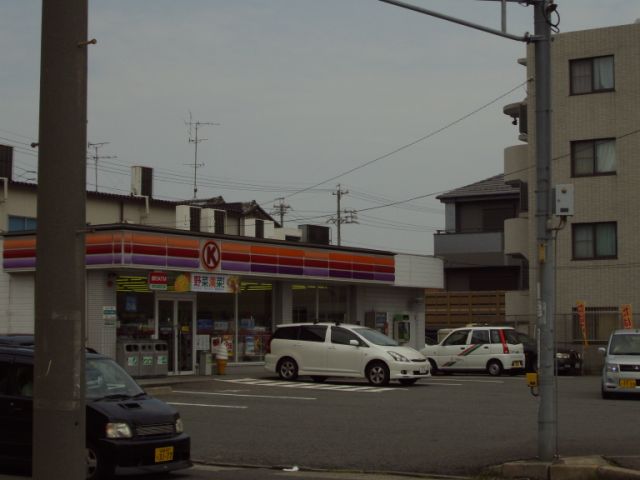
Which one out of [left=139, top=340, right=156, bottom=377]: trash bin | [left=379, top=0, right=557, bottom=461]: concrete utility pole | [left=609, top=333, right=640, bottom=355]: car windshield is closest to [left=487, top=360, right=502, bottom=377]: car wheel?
[left=609, top=333, right=640, bottom=355]: car windshield

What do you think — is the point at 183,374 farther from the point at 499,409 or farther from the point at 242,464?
the point at 242,464

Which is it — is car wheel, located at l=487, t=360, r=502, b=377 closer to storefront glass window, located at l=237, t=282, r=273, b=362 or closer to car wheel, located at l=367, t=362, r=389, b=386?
car wheel, located at l=367, t=362, r=389, b=386

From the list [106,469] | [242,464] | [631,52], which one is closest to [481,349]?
[631,52]

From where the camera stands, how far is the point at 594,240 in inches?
1510

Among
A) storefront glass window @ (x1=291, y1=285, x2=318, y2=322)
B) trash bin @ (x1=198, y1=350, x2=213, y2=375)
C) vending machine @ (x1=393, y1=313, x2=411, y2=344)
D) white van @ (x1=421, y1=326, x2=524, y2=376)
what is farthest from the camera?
vending machine @ (x1=393, y1=313, x2=411, y2=344)

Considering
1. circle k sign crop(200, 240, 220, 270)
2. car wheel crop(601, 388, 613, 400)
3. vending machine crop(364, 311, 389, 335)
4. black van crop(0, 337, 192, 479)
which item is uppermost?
circle k sign crop(200, 240, 220, 270)

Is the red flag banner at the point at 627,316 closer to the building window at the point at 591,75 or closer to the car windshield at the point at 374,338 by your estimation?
the building window at the point at 591,75

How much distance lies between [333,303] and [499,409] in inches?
692

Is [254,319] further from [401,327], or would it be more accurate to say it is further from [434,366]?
[401,327]

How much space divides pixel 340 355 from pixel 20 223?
59.9ft

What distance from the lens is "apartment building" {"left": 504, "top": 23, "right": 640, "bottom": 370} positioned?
37.5 meters

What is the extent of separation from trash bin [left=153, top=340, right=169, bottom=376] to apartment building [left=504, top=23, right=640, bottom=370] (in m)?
16.2

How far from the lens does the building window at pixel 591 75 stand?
125ft

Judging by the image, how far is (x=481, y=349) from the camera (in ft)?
110
